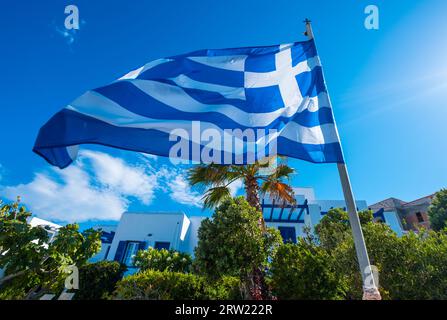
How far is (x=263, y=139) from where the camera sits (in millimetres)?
3328

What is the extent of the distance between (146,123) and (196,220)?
64.7 ft

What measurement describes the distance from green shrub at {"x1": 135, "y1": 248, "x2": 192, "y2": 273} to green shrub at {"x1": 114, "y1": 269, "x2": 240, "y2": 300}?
3.89 m

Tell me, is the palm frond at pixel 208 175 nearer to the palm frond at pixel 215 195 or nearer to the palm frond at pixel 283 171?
the palm frond at pixel 215 195

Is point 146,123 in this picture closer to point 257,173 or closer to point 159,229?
point 257,173

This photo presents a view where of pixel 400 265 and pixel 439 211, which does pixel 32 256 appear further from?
pixel 439 211

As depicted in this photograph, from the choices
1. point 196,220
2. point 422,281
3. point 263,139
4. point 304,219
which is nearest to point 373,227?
point 422,281

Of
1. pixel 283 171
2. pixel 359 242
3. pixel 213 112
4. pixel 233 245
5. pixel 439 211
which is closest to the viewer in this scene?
pixel 359 242

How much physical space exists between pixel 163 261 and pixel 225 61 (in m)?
9.26

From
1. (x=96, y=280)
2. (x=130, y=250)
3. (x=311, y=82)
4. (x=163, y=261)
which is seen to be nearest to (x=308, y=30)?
(x=311, y=82)

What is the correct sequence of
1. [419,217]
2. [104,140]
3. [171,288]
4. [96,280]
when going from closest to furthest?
[104,140]
[171,288]
[96,280]
[419,217]

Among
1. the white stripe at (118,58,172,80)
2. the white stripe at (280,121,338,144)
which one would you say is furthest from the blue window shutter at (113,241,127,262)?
the white stripe at (280,121,338,144)

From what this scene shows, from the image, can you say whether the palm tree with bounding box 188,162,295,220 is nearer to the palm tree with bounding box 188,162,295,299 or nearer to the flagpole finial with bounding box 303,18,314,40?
the palm tree with bounding box 188,162,295,299

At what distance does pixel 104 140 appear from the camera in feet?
9.97

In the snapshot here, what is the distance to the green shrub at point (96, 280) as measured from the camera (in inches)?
398
